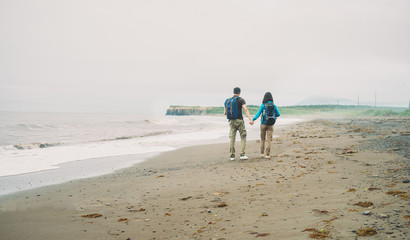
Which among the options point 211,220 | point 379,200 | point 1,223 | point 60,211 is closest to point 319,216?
point 379,200

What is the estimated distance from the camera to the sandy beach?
339 centimetres

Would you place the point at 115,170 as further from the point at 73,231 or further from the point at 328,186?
the point at 328,186

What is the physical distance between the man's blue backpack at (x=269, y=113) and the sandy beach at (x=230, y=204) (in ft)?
7.51

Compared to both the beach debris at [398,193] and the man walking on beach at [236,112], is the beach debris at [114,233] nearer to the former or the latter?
the beach debris at [398,193]

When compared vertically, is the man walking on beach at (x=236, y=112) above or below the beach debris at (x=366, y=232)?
above

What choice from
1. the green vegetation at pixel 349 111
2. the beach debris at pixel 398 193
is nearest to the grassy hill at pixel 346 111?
the green vegetation at pixel 349 111

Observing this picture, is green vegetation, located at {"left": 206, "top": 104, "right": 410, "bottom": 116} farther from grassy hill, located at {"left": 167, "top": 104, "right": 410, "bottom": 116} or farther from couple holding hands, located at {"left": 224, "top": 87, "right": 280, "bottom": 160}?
couple holding hands, located at {"left": 224, "top": 87, "right": 280, "bottom": 160}

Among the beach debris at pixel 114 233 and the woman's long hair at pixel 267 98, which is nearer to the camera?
the beach debris at pixel 114 233

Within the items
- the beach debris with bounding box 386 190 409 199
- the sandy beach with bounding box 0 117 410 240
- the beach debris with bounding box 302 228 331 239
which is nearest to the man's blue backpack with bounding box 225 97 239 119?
the sandy beach with bounding box 0 117 410 240

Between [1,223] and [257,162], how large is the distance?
6.48m

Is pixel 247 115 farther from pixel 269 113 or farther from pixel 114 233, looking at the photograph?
pixel 114 233

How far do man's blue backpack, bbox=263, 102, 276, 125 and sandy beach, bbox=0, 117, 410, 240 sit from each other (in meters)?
2.29

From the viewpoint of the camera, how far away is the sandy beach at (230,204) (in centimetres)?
339

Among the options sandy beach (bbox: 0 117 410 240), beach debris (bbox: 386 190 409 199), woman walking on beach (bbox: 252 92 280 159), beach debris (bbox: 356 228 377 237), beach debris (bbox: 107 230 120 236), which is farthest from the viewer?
woman walking on beach (bbox: 252 92 280 159)
